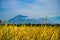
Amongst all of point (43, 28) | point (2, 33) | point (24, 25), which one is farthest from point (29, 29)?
point (2, 33)

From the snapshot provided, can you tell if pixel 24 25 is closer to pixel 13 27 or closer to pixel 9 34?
pixel 13 27

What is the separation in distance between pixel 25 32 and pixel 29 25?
86 centimetres

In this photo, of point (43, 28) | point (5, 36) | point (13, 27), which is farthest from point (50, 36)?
point (5, 36)

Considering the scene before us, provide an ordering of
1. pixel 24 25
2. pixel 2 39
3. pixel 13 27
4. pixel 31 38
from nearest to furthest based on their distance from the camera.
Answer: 1. pixel 2 39
2. pixel 31 38
3. pixel 13 27
4. pixel 24 25

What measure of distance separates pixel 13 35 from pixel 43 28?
4.49 feet

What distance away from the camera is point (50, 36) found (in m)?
5.45

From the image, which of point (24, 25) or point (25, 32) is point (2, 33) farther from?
point (24, 25)

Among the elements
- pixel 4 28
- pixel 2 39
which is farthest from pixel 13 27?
pixel 2 39

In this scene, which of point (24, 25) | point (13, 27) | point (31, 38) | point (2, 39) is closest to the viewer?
point (2, 39)

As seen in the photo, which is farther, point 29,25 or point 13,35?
point 29,25

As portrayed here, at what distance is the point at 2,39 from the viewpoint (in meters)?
4.53

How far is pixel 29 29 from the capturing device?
5.45 m

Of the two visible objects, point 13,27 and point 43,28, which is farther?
point 43,28

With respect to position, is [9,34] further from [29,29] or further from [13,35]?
[29,29]
